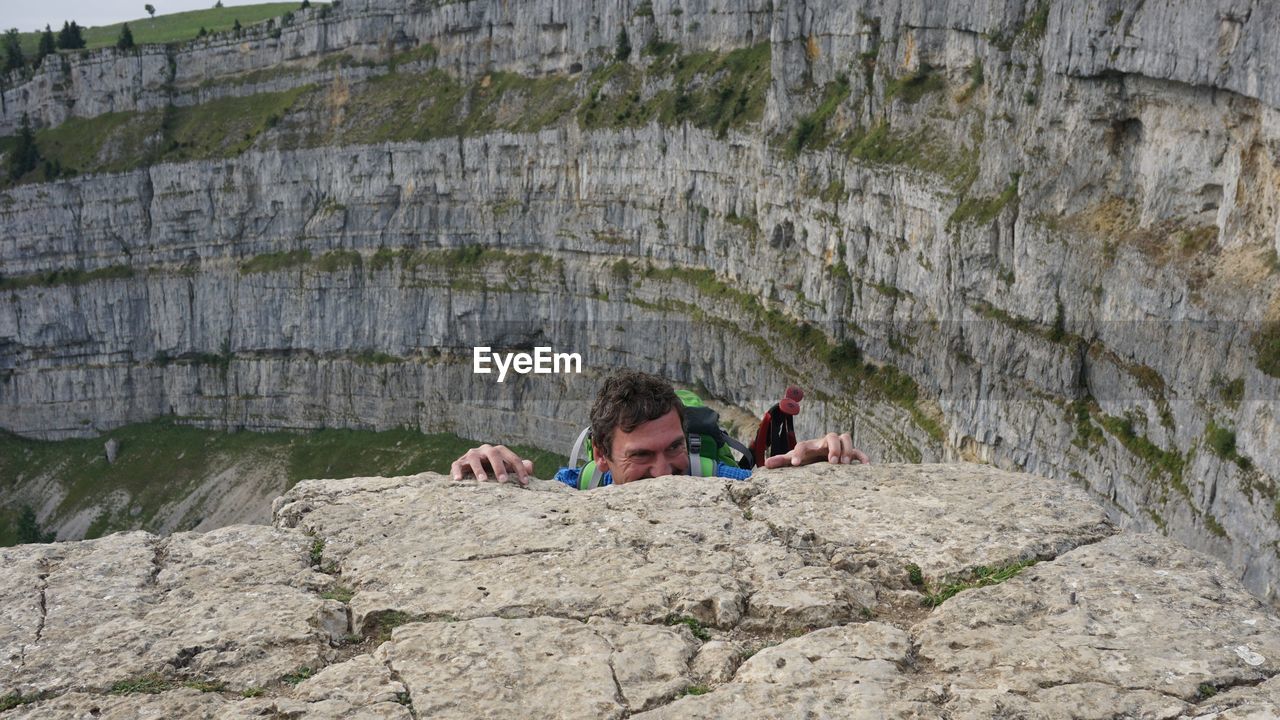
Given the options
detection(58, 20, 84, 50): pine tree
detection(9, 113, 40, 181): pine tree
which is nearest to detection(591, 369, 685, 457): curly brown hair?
detection(9, 113, 40, 181): pine tree

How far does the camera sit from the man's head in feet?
30.8

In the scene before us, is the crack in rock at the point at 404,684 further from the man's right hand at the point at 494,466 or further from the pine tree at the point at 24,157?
the pine tree at the point at 24,157

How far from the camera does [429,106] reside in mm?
90062

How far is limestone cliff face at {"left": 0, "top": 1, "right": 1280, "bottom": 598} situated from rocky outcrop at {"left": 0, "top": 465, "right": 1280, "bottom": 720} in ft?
62.8

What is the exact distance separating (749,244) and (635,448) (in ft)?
169

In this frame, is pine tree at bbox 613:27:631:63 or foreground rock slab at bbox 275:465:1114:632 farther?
pine tree at bbox 613:27:631:63

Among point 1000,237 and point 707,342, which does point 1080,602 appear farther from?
point 707,342

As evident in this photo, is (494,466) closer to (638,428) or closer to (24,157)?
(638,428)

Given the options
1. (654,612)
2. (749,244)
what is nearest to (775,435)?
(654,612)

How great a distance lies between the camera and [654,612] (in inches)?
308

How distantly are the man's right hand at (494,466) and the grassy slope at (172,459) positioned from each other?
6484cm

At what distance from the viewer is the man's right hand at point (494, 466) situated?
1028 cm

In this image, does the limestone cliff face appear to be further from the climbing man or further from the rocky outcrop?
the rocky outcrop

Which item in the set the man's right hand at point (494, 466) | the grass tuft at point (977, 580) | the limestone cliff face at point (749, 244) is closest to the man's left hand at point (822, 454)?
the man's right hand at point (494, 466)
